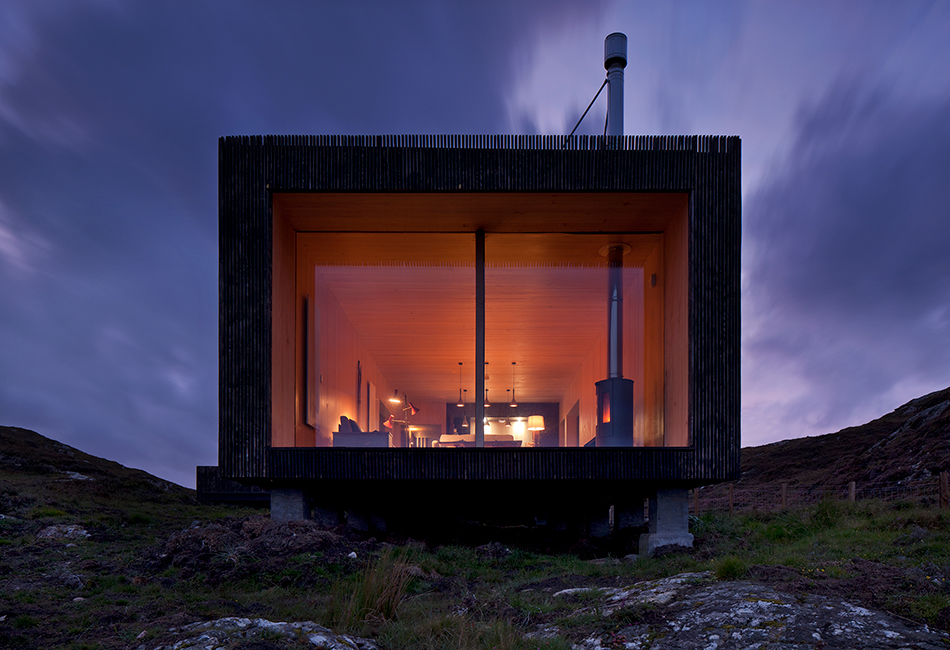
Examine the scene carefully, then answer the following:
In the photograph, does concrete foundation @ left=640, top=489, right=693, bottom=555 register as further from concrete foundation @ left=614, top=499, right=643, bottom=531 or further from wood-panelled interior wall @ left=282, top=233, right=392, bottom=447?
wood-panelled interior wall @ left=282, top=233, right=392, bottom=447

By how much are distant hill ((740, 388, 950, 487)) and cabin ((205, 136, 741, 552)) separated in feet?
43.9

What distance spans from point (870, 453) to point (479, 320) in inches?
863

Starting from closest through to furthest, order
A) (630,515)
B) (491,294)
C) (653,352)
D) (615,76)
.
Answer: (491,294) → (653,352) → (630,515) → (615,76)

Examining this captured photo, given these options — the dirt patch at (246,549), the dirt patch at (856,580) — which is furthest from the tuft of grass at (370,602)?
the dirt patch at (856,580)

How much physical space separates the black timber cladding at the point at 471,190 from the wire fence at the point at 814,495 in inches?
166

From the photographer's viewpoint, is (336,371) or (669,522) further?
(336,371)

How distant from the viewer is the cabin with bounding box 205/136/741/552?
27.8 ft

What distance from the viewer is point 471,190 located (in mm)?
8773

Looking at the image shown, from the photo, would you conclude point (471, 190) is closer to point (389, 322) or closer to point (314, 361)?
point (389, 322)

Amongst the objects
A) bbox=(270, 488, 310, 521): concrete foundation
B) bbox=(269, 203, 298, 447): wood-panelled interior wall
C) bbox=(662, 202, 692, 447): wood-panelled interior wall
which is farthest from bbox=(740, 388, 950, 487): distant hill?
bbox=(269, 203, 298, 447): wood-panelled interior wall

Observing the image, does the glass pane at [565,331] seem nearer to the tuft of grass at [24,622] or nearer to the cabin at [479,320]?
the cabin at [479,320]

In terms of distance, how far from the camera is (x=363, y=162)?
28.8 ft

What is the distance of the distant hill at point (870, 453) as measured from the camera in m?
20.2

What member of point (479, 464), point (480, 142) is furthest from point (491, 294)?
point (479, 464)
